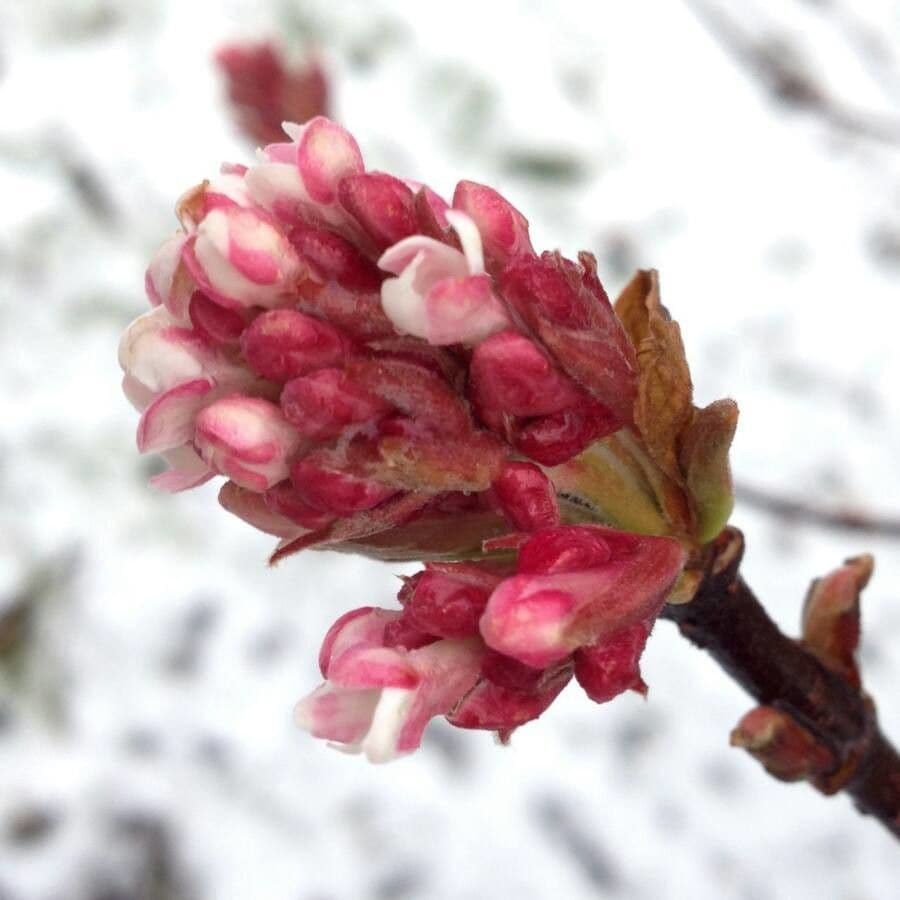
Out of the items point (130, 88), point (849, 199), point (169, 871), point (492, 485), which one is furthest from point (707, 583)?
point (130, 88)

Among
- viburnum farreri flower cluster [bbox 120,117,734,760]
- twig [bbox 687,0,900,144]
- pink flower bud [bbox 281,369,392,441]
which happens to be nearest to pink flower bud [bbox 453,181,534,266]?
viburnum farreri flower cluster [bbox 120,117,734,760]

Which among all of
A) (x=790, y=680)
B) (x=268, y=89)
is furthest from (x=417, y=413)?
(x=268, y=89)

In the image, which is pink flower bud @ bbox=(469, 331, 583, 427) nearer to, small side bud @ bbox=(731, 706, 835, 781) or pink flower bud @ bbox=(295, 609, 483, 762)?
pink flower bud @ bbox=(295, 609, 483, 762)

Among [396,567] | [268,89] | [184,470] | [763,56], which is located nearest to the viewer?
[184,470]

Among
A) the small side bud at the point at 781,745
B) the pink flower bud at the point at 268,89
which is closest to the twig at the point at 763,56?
the pink flower bud at the point at 268,89

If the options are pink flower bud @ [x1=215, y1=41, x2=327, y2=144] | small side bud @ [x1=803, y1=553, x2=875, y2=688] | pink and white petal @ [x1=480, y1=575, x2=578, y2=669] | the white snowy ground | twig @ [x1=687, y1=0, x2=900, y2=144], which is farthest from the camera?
twig @ [x1=687, y1=0, x2=900, y2=144]

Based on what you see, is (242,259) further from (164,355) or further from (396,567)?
(396,567)
